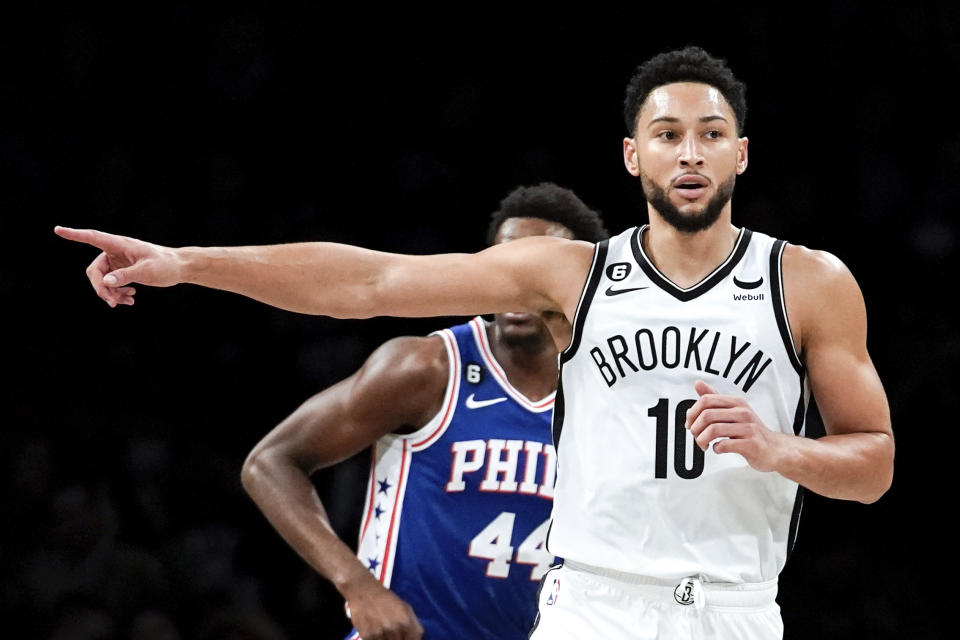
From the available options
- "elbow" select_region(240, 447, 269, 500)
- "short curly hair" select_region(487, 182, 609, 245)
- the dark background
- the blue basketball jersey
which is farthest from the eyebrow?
the dark background

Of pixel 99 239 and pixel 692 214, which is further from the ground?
pixel 692 214

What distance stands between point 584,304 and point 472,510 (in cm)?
106

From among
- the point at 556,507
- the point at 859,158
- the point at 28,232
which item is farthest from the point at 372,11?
the point at 556,507

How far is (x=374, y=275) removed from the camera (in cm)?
281

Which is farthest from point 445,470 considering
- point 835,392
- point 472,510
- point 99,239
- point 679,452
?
point 99,239

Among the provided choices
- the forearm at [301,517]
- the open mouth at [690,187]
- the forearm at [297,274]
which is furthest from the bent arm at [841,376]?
the forearm at [301,517]

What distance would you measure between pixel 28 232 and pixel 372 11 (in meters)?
2.13

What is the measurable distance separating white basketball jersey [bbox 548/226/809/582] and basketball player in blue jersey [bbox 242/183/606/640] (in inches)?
32.6

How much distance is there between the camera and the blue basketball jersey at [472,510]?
3.63m

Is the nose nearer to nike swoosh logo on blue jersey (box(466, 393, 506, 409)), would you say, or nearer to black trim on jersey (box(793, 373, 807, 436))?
black trim on jersey (box(793, 373, 807, 436))

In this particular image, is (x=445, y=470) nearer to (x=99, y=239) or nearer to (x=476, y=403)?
(x=476, y=403)

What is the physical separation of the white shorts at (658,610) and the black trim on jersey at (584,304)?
1.56 feet

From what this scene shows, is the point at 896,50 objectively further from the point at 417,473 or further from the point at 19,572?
the point at 19,572

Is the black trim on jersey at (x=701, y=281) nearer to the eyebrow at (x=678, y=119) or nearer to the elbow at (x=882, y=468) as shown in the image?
the eyebrow at (x=678, y=119)
